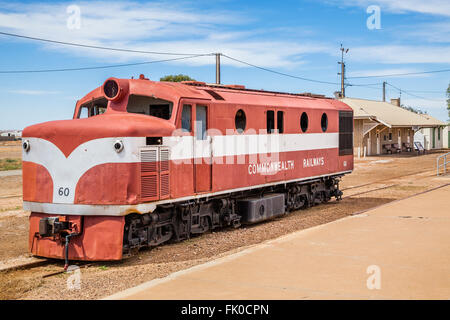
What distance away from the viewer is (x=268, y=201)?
14.4 metres

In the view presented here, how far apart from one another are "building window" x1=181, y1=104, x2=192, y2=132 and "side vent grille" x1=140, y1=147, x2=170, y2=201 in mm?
830

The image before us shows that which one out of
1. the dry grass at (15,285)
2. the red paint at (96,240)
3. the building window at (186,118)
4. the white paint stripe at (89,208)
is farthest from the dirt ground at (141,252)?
the building window at (186,118)

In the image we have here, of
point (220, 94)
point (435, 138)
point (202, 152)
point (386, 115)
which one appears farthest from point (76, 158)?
point (435, 138)

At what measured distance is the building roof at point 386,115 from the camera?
44.3m

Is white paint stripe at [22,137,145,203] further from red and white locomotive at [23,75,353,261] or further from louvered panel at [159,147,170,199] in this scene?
louvered panel at [159,147,170,199]

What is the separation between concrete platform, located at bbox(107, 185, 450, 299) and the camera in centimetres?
697

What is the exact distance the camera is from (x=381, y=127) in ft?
161

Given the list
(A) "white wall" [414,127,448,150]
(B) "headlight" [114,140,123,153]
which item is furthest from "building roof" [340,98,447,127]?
(B) "headlight" [114,140,123,153]

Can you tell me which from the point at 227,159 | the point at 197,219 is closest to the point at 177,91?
the point at 227,159

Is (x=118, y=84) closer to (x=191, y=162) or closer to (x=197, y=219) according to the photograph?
(x=191, y=162)

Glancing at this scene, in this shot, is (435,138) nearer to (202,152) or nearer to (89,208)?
(202,152)

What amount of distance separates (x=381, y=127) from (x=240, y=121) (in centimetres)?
3888

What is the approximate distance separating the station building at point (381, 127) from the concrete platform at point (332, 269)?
3341 cm

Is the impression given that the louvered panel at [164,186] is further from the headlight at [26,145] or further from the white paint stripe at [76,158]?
the headlight at [26,145]
